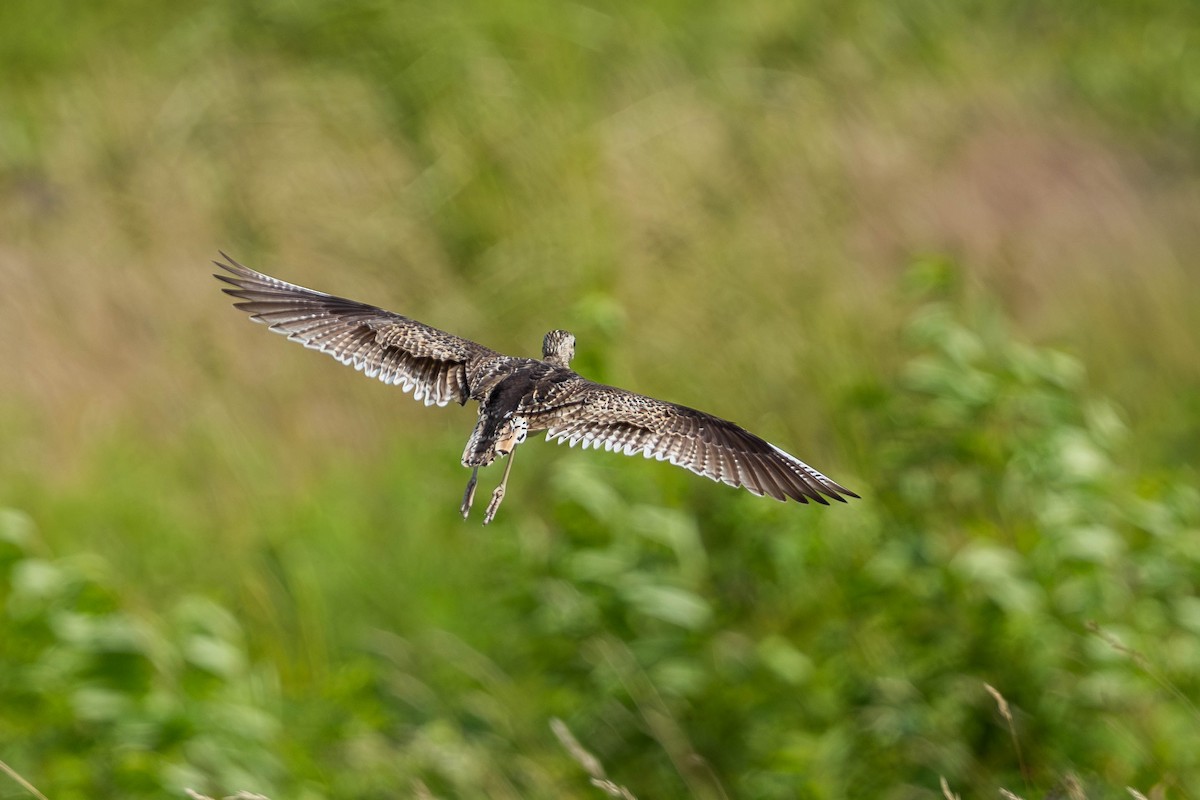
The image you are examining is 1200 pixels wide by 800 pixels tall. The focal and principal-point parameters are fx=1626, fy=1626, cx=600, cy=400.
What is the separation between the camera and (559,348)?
256 centimetres

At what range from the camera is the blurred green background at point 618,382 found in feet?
14.8

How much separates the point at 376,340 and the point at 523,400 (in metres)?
0.61

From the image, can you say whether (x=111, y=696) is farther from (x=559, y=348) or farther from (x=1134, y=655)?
(x=1134, y=655)

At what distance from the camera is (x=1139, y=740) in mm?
4488

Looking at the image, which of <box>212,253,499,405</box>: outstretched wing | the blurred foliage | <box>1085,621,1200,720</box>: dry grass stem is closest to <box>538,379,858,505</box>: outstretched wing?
<box>212,253,499,405</box>: outstretched wing

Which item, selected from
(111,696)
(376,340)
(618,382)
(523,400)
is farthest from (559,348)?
(618,382)

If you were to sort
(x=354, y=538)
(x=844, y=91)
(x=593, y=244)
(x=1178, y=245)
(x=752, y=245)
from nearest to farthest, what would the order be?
(x=354, y=538)
(x=593, y=244)
(x=752, y=245)
(x=1178, y=245)
(x=844, y=91)

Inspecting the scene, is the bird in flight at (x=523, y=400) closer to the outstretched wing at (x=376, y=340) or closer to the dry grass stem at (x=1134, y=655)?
the outstretched wing at (x=376, y=340)

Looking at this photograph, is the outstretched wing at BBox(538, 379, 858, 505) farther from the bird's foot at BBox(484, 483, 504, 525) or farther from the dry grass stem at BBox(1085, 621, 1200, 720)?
the dry grass stem at BBox(1085, 621, 1200, 720)

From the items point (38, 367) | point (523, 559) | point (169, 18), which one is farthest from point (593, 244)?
point (169, 18)

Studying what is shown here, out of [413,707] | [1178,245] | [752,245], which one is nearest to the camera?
[413,707]

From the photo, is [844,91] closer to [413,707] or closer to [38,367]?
[38,367]

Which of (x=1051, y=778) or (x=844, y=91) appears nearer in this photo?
(x=1051, y=778)

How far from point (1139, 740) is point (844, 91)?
234 inches
